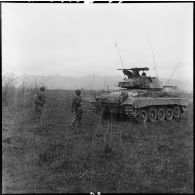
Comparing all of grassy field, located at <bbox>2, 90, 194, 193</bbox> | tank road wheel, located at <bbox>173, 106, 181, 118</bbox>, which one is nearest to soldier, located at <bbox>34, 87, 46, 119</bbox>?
grassy field, located at <bbox>2, 90, 194, 193</bbox>

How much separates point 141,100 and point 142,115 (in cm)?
68

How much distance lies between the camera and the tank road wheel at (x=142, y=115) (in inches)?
491

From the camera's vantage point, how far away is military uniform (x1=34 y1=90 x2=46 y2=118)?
10.0m

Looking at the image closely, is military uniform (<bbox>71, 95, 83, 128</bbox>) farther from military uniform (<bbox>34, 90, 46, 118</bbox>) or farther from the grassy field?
military uniform (<bbox>34, 90, 46, 118</bbox>)

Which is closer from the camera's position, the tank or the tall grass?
the tall grass

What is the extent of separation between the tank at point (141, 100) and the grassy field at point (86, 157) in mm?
1652

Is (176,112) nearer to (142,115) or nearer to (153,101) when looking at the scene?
(153,101)

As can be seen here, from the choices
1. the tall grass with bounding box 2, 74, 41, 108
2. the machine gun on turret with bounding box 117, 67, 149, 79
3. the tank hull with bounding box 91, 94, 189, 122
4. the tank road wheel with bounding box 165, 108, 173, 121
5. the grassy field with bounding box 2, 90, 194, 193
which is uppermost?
the machine gun on turret with bounding box 117, 67, 149, 79

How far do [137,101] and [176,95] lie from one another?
252 centimetres

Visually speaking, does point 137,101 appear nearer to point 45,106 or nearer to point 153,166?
point 45,106

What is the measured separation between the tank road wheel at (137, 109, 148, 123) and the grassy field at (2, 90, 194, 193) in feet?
5.52

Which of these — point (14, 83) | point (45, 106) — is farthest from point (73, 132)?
point (14, 83)

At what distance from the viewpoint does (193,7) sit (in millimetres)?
6039

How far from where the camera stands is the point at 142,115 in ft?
41.3
